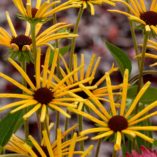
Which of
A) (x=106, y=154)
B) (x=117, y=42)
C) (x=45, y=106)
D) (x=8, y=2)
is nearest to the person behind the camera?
(x=45, y=106)

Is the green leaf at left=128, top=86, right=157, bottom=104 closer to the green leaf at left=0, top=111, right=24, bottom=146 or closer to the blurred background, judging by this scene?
the green leaf at left=0, top=111, right=24, bottom=146

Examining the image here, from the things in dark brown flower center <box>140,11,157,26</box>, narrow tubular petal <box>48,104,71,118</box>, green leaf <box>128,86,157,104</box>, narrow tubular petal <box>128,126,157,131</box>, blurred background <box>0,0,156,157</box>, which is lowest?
narrow tubular petal <box>128,126,157,131</box>

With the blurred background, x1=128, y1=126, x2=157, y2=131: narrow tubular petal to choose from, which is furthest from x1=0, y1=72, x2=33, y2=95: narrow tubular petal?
Answer: the blurred background

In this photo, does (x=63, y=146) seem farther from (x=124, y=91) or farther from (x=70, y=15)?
(x=70, y=15)

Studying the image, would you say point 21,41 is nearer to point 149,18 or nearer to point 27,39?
point 27,39

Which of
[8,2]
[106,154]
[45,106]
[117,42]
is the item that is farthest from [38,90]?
[8,2]

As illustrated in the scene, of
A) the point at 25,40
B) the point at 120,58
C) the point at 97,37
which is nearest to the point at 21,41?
the point at 25,40
